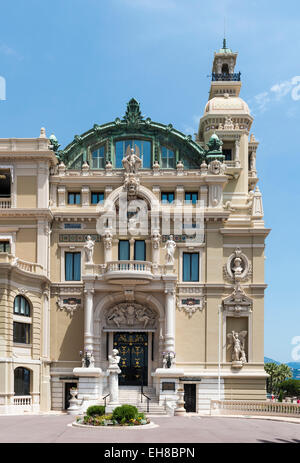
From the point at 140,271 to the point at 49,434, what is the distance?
77.8 feet


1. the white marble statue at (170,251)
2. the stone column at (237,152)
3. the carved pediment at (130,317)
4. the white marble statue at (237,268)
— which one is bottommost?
the carved pediment at (130,317)

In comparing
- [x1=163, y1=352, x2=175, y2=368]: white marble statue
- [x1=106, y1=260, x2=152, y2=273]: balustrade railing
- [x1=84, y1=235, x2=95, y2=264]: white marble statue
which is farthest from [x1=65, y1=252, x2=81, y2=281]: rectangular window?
[x1=163, y1=352, x2=175, y2=368]: white marble statue

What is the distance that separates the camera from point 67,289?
59.3 metres

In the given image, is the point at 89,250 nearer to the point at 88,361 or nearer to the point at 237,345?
the point at 88,361

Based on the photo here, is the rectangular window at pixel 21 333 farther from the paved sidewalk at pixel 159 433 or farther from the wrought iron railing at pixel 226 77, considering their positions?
the wrought iron railing at pixel 226 77

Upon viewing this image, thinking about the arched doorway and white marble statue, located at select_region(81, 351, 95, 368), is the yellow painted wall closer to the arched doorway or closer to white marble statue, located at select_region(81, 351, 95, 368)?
the arched doorway

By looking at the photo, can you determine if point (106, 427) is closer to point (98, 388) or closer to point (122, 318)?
point (98, 388)

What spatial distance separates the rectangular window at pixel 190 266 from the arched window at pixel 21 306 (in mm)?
13345

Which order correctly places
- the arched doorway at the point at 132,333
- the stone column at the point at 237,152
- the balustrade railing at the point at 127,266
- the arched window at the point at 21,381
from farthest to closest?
the stone column at the point at 237,152 → the arched doorway at the point at 132,333 → the balustrade railing at the point at 127,266 → the arched window at the point at 21,381

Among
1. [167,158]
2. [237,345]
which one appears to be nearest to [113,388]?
[237,345]

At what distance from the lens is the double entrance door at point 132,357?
57812 mm

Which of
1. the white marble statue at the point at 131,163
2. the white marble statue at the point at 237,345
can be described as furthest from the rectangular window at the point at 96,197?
the white marble statue at the point at 237,345

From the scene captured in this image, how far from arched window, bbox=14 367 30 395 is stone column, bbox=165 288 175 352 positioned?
11.3 meters
